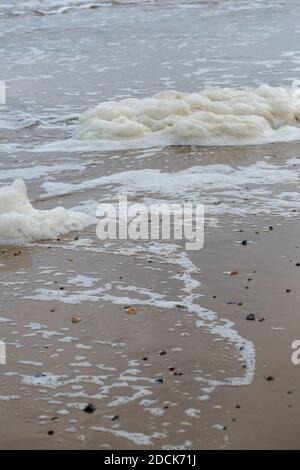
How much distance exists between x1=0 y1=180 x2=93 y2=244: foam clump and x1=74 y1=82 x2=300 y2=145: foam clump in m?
2.66

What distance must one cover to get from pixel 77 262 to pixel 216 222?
125cm

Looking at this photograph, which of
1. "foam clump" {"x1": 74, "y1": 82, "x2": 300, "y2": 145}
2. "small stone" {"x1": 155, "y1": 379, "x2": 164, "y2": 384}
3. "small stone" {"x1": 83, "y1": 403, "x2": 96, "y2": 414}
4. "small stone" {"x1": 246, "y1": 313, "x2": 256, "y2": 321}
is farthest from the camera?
"foam clump" {"x1": 74, "y1": 82, "x2": 300, "y2": 145}

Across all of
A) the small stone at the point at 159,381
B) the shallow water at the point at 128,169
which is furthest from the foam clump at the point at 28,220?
the small stone at the point at 159,381

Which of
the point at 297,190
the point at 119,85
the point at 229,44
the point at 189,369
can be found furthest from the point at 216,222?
the point at 229,44

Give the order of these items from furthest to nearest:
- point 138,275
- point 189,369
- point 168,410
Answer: point 138,275 → point 189,369 → point 168,410

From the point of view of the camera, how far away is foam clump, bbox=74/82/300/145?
27.1 feet

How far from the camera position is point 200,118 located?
8.53 meters

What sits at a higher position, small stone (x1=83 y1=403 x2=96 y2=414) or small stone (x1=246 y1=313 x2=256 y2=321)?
small stone (x1=246 y1=313 x2=256 y2=321)

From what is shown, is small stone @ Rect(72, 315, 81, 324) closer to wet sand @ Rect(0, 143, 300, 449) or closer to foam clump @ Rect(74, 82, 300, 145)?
wet sand @ Rect(0, 143, 300, 449)

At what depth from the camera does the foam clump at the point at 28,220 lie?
546 cm

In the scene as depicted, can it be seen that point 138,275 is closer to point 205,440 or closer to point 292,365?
point 292,365

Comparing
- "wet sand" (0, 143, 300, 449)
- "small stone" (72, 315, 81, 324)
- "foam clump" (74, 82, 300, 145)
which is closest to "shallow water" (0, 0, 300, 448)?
"wet sand" (0, 143, 300, 449)

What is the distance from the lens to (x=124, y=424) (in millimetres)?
3225

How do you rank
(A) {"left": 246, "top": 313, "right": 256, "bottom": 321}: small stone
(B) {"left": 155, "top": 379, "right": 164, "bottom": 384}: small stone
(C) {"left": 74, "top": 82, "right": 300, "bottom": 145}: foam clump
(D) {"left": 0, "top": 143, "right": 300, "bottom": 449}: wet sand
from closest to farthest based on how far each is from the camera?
1. (D) {"left": 0, "top": 143, "right": 300, "bottom": 449}: wet sand
2. (B) {"left": 155, "top": 379, "right": 164, "bottom": 384}: small stone
3. (A) {"left": 246, "top": 313, "right": 256, "bottom": 321}: small stone
4. (C) {"left": 74, "top": 82, "right": 300, "bottom": 145}: foam clump
